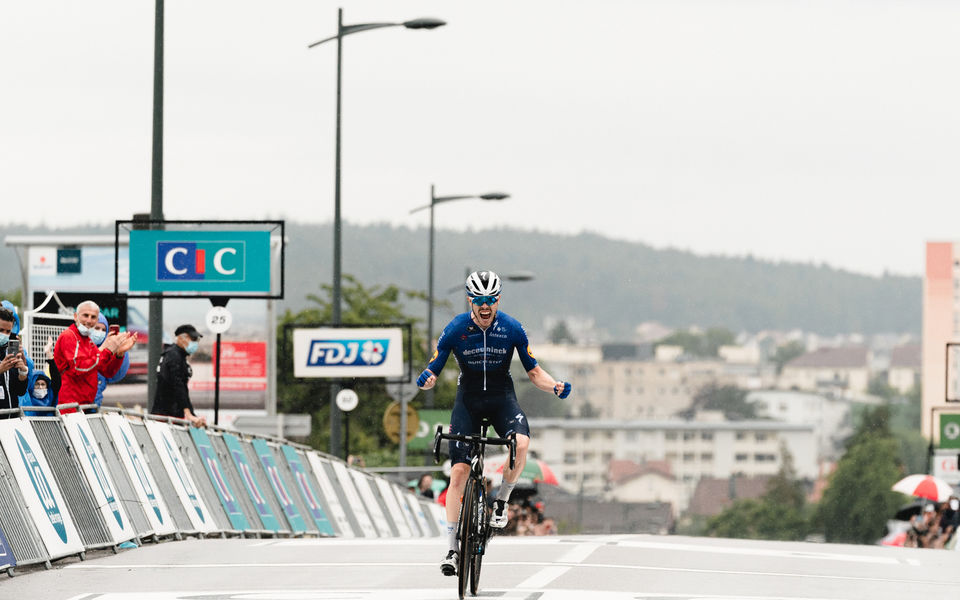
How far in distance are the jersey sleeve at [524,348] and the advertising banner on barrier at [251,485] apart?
9.26m

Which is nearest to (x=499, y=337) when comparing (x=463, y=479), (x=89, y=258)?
(x=463, y=479)

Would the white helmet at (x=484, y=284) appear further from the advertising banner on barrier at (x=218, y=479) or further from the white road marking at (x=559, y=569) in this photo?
the advertising banner on barrier at (x=218, y=479)

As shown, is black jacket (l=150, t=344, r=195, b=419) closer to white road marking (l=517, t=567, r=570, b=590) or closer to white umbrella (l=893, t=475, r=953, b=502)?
white road marking (l=517, t=567, r=570, b=590)

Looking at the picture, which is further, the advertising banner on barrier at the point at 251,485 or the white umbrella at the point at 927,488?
the white umbrella at the point at 927,488

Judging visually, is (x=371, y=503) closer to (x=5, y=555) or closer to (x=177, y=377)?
(x=177, y=377)

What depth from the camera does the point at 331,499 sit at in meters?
26.0

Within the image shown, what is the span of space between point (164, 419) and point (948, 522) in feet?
57.7

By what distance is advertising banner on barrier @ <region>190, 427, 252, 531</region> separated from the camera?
18969 millimetres

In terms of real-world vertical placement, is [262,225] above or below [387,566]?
above

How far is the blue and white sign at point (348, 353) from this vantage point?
41.2m

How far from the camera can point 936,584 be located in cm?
1262

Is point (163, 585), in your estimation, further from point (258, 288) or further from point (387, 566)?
point (258, 288)

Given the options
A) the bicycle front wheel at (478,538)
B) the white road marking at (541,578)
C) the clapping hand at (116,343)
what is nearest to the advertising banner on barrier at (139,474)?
the clapping hand at (116,343)

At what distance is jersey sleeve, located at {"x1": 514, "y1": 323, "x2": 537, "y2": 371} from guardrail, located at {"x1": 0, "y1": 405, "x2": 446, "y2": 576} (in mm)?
3799
